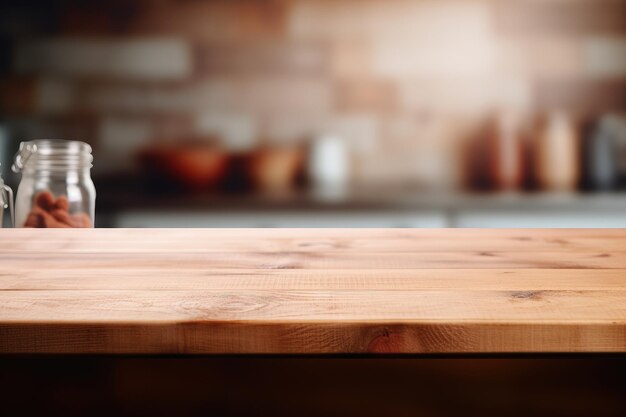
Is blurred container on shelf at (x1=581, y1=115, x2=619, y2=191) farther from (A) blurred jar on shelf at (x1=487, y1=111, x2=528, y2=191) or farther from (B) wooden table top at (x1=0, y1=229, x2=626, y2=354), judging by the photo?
(B) wooden table top at (x1=0, y1=229, x2=626, y2=354)

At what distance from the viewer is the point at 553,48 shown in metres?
2.57

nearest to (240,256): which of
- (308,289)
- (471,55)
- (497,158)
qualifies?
(308,289)

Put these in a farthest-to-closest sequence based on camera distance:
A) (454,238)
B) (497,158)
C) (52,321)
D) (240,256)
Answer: (497,158)
(454,238)
(240,256)
(52,321)

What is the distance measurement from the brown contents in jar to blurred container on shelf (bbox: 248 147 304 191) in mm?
1487

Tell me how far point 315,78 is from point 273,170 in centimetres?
46

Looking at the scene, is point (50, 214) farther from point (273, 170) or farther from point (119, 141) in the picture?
point (119, 141)

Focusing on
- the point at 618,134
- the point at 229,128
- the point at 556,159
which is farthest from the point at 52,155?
the point at 618,134

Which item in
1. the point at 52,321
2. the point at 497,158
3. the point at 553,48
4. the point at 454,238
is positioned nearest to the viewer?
the point at 52,321

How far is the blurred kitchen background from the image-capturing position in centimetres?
256

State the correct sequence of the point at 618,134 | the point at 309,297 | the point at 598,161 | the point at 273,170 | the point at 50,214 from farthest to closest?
1. the point at 618,134
2. the point at 273,170
3. the point at 598,161
4. the point at 50,214
5. the point at 309,297

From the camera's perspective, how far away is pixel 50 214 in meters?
0.92

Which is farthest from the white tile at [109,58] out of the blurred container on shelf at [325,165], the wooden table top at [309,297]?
the wooden table top at [309,297]

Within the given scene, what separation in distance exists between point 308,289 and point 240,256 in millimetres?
172
